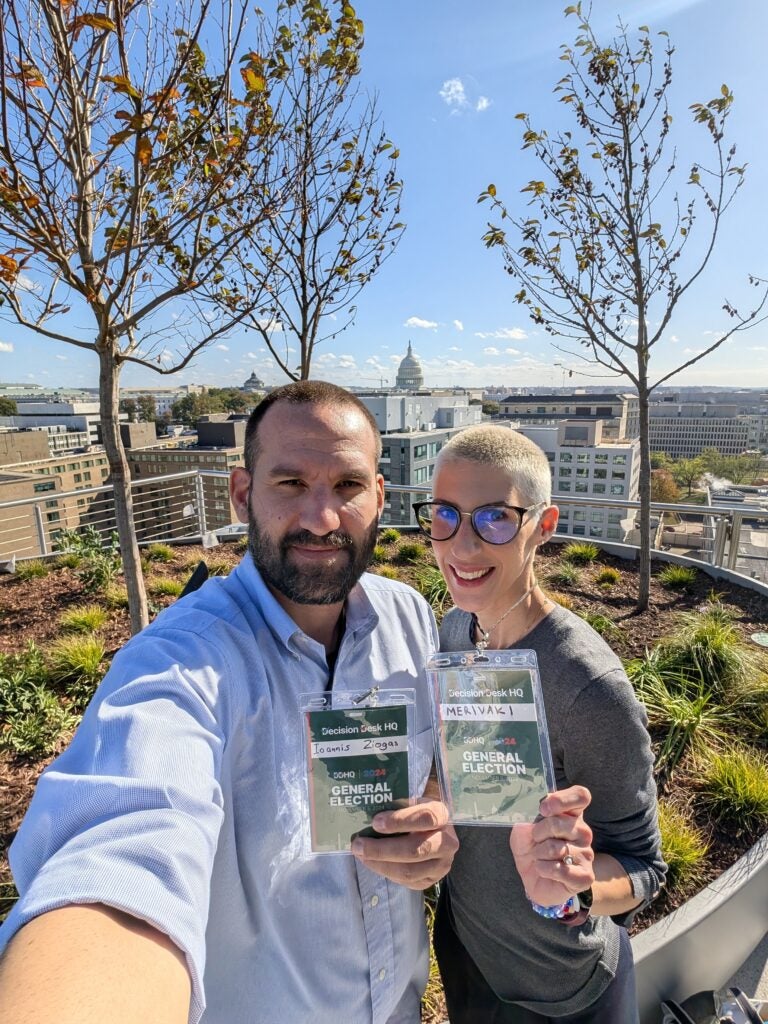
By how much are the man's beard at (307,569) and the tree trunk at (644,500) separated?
4.73 m

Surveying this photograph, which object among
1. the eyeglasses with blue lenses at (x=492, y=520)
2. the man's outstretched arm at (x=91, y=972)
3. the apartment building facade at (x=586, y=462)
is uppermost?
the eyeglasses with blue lenses at (x=492, y=520)

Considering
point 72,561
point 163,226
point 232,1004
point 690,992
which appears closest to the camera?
point 232,1004

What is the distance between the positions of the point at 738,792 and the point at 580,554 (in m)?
4.01

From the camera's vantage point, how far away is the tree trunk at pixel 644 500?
5.12 m

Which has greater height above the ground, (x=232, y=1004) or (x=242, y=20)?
(x=242, y=20)

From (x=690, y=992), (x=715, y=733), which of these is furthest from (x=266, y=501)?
(x=715, y=733)

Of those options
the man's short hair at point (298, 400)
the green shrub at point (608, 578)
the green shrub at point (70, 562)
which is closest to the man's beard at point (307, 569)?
the man's short hair at point (298, 400)

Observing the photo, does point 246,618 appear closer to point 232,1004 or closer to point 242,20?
point 232,1004

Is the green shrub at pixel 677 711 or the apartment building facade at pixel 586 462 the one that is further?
the apartment building facade at pixel 586 462

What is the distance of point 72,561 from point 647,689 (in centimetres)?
611

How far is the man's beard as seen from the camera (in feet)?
4.04

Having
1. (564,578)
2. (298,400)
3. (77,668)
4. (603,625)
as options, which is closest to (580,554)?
(564,578)

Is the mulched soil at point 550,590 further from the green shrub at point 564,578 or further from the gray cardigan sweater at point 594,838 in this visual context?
the gray cardigan sweater at point 594,838

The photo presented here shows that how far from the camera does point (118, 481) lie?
3273 mm
